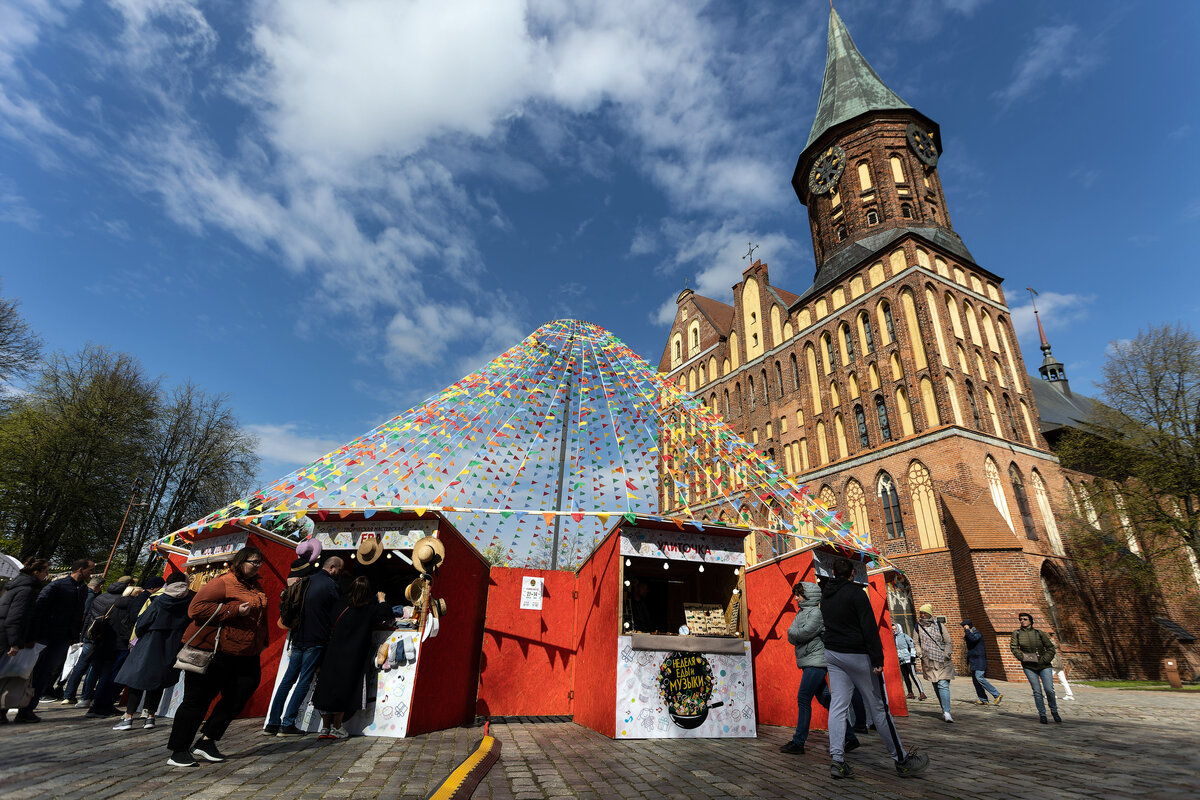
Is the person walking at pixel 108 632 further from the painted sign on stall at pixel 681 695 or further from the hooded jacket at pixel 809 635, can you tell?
the hooded jacket at pixel 809 635

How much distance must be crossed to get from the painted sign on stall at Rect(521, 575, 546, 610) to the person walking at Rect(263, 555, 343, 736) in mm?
3639

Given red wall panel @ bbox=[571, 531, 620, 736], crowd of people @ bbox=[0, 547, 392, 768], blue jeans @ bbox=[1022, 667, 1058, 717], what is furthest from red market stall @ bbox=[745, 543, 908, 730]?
crowd of people @ bbox=[0, 547, 392, 768]

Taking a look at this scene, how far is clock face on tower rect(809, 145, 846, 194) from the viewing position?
2842 centimetres

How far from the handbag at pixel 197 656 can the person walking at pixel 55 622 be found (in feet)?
11.6

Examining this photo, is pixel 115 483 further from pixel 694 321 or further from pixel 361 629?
pixel 694 321

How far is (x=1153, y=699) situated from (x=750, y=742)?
13.0 meters

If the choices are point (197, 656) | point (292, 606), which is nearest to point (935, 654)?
point (292, 606)

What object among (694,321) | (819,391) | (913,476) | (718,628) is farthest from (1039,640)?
(694,321)

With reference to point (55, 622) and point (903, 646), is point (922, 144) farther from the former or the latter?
point (55, 622)

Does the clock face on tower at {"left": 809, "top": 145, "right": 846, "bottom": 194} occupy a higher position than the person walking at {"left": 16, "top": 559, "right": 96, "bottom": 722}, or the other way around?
the clock face on tower at {"left": 809, "top": 145, "right": 846, "bottom": 194}

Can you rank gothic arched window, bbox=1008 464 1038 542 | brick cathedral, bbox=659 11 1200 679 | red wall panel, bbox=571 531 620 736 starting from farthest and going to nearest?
gothic arched window, bbox=1008 464 1038 542
brick cathedral, bbox=659 11 1200 679
red wall panel, bbox=571 531 620 736

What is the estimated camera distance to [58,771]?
377 cm

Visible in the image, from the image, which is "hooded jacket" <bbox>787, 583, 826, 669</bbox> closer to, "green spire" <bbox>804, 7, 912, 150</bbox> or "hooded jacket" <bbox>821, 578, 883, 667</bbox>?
"hooded jacket" <bbox>821, 578, 883, 667</bbox>

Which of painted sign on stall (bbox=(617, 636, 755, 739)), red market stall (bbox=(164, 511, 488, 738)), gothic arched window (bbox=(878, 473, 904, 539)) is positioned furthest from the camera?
gothic arched window (bbox=(878, 473, 904, 539))
